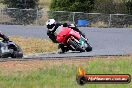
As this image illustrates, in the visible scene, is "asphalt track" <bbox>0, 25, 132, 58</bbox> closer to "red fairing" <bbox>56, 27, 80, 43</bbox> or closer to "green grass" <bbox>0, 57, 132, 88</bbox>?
"red fairing" <bbox>56, 27, 80, 43</bbox>

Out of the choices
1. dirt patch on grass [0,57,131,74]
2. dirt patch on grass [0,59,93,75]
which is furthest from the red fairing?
dirt patch on grass [0,59,93,75]

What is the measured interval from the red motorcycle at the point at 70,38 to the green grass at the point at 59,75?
8.11ft

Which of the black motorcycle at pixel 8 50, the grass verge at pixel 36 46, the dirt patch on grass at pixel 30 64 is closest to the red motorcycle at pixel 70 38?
the black motorcycle at pixel 8 50

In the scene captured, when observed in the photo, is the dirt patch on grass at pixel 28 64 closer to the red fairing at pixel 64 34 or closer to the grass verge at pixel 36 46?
the red fairing at pixel 64 34

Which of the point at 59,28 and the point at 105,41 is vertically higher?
the point at 59,28

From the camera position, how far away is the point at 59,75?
42.9 feet

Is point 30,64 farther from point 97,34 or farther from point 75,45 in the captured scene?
point 97,34

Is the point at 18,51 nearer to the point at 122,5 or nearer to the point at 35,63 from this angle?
the point at 35,63

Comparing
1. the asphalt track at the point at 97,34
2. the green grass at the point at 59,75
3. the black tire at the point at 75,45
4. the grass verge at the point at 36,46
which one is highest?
the green grass at the point at 59,75

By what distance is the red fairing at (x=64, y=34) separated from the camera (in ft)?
62.9

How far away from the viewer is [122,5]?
46.6 metres

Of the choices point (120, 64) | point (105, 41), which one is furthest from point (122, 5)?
point (120, 64)

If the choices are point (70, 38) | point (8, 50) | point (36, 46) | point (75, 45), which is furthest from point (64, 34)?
point (36, 46)

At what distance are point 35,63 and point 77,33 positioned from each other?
14.5ft
